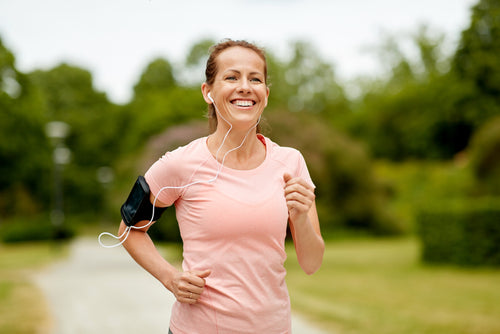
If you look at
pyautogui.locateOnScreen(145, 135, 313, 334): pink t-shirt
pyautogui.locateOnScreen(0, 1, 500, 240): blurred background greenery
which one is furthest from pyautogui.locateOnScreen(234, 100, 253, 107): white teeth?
pyautogui.locateOnScreen(0, 1, 500, 240): blurred background greenery

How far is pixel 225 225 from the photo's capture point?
1.94 m

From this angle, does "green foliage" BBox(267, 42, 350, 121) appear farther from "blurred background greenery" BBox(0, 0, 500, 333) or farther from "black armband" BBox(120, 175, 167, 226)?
"black armband" BBox(120, 175, 167, 226)

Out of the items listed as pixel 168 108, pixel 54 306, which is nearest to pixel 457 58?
pixel 168 108

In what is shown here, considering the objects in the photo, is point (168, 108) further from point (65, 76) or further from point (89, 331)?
point (89, 331)

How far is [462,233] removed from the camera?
53.8 ft

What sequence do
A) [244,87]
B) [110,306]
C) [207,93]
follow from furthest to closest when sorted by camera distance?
[110,306]
[207,93]
[244,87]

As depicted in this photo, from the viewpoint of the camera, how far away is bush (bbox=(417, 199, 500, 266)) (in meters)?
15.9

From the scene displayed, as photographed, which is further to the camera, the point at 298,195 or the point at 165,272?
the point at 165,272

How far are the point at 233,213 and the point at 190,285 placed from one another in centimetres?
28

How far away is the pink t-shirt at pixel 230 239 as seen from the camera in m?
1.96

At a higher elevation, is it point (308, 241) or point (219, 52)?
point (219, 52)

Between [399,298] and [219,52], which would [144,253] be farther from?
[399,298]

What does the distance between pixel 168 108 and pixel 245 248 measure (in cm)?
3421

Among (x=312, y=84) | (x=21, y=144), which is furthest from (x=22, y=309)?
(x=312, y=84)
